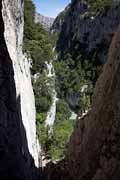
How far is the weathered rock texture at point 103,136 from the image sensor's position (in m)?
17.5

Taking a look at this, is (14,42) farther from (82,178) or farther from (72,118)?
(72,118)

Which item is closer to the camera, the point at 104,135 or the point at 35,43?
the point at 104,135

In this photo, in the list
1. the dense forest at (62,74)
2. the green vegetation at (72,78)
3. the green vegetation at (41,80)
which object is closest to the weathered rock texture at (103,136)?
the dense forest at (62,74)

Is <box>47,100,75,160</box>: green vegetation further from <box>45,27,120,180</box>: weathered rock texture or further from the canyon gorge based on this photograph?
<box>45,27,120,180</box>: weathered rock texture

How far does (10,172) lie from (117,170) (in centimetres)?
882

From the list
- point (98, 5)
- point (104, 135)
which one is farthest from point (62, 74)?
point (104, 135)

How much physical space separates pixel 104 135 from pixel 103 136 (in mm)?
142

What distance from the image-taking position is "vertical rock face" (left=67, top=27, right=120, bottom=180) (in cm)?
1746

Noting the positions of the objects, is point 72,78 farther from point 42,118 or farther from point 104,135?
point 104,135

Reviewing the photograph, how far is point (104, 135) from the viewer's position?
61.5 feet

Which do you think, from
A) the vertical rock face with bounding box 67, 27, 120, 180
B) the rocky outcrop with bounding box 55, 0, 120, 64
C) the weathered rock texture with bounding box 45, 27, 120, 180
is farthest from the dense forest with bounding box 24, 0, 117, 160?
the vertical rock face with bounding box 67, 27, 120, 180

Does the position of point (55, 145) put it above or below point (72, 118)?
above

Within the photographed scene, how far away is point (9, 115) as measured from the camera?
24.0 metres

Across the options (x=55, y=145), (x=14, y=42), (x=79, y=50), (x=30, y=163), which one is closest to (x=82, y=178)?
(x=30, y=163)
